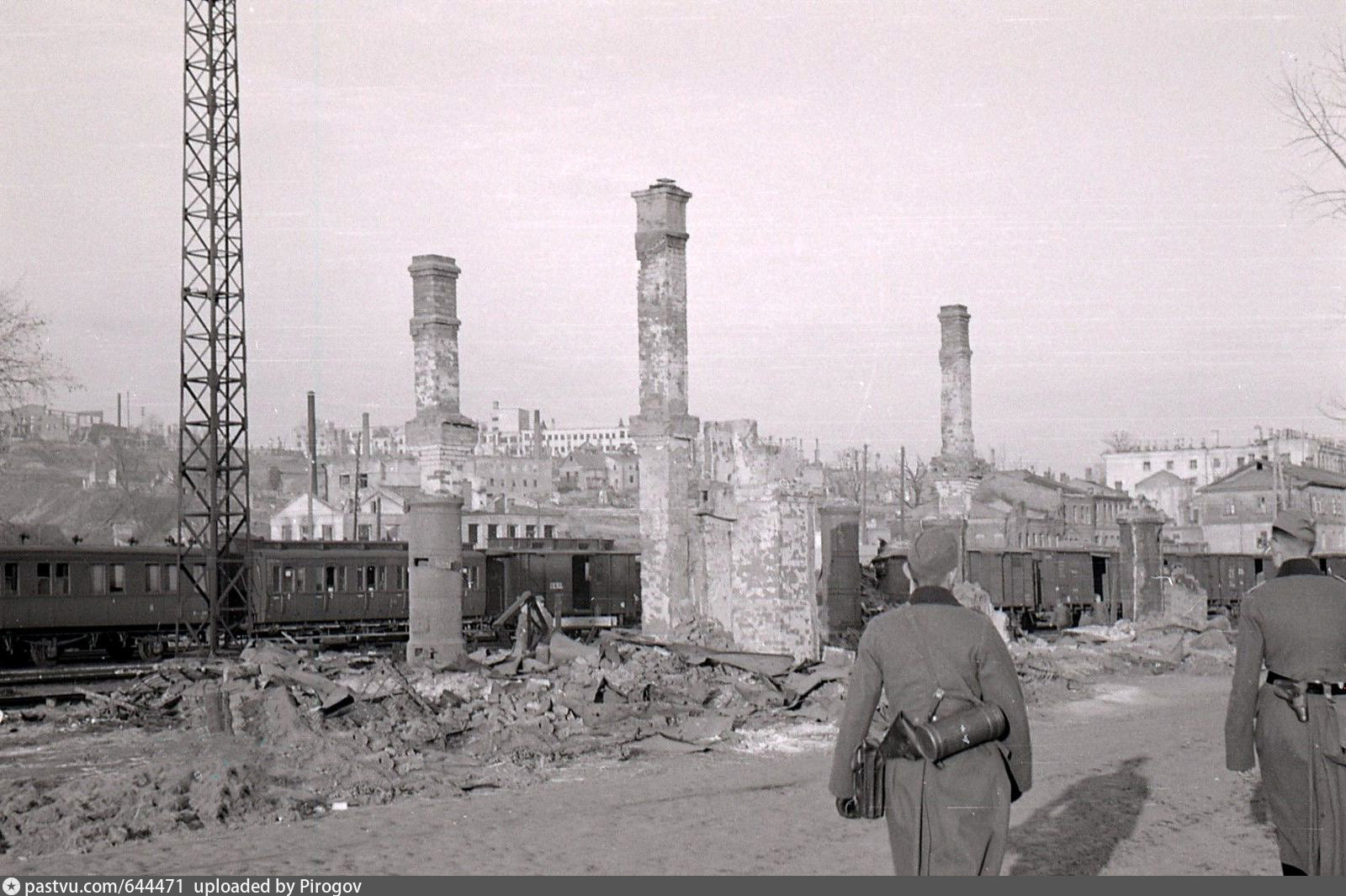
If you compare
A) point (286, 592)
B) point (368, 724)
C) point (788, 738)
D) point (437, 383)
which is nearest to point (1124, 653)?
point (788, 738)

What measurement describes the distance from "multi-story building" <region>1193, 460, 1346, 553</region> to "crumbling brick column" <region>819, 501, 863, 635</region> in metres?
45.4

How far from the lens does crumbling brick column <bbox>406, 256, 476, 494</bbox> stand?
73.8 feet

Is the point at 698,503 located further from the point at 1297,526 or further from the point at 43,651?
the point at 1297,526

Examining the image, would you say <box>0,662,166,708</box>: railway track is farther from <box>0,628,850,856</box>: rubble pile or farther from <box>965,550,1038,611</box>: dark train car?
<box>965,550,1038,611</box>: dark train car

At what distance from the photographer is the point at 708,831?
9367 mm

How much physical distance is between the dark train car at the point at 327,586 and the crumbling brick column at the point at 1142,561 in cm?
1763

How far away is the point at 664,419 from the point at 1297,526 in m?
16.1

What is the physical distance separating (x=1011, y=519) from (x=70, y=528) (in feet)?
173

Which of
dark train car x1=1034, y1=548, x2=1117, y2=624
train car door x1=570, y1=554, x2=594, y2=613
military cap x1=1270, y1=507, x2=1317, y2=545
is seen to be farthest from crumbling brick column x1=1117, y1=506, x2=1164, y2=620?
military cap x1=1270, y1=507, x2=1317, y2=545

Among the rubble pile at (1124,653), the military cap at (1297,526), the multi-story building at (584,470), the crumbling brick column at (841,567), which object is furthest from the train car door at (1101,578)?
the multi-story building at (584,470)

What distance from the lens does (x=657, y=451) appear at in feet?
72.1

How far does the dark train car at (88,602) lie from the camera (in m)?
26.5
